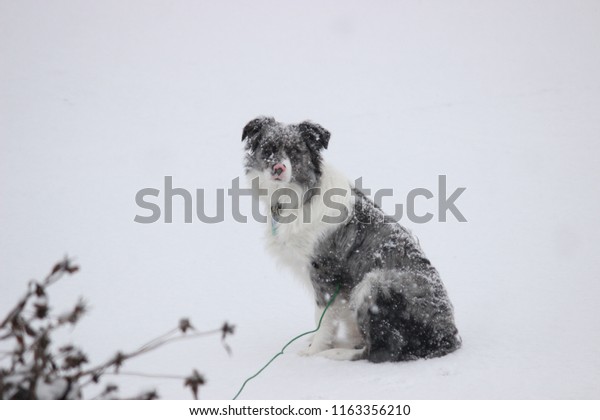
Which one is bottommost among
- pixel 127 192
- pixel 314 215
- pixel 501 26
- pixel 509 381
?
pixel 509 381

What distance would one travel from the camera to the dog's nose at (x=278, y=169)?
5.14 m

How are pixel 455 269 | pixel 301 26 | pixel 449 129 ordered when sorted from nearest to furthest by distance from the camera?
pixel 455 269 → pixel 449 129 → pixel 301 26

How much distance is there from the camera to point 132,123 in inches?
532

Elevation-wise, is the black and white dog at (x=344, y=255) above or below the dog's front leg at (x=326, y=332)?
above

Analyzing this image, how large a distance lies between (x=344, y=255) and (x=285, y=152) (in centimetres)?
97

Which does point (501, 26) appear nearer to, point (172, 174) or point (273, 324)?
point (172, 174)

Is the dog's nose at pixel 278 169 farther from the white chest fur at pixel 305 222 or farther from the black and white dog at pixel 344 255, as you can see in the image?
the white chest fur at pixel 305 222

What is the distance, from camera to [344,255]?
5.27 m

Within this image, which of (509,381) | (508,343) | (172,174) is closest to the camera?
(509,381)

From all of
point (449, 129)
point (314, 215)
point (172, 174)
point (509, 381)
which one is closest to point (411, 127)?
point (449, 129)

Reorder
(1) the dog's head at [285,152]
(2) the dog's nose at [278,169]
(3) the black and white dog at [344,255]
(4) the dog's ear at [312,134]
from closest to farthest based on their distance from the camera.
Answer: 1. (3) the black and white dog at [344,255]
2. (2) the dog's nose at [278,169]
3. (1) the dog's head at [285,152]
4. (4) the dog's ear at [312,134]

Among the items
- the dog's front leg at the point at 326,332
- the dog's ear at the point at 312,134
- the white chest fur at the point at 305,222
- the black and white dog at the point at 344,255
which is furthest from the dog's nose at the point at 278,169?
the dog's front leg at the point at 326,332

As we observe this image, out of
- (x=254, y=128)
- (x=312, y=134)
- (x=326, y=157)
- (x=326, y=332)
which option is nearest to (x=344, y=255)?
(x=326, y=332)

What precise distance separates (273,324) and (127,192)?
479 centimetres
